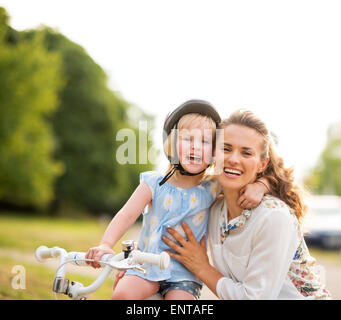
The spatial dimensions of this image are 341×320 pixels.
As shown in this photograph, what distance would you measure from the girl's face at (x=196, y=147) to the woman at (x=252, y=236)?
92 millimetres

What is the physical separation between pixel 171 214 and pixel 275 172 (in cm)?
80

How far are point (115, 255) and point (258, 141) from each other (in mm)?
1198

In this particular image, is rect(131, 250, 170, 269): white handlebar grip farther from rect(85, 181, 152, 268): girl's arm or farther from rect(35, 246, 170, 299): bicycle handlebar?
rect(85, 181, 152, 268): girl's arm

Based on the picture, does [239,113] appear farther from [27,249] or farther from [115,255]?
[27,249]

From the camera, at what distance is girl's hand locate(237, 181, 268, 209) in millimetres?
2924

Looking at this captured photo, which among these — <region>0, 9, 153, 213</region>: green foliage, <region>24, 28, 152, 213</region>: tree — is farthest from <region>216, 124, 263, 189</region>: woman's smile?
<region>24, 28, 152, 213</region>: tree

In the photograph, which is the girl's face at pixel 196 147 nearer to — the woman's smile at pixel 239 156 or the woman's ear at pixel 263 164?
the woman's smile at pixel 239 156

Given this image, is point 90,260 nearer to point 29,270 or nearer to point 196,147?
point 196,147

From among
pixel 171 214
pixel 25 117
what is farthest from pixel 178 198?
pixel 25 117

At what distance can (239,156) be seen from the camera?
2951 millimetres

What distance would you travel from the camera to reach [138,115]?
4181 cm

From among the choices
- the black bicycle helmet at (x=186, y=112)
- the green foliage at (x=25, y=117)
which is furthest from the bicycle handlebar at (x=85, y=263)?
the green foliage at (x=25, y=117)

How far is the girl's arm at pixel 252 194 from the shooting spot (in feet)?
9.59
